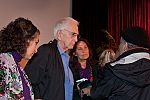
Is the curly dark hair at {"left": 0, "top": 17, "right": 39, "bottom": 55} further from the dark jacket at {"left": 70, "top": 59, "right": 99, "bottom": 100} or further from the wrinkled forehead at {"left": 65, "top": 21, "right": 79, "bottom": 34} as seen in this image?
the dark jacket at {"left": 70, "top": 59, "right": 99, "bottom": 100}

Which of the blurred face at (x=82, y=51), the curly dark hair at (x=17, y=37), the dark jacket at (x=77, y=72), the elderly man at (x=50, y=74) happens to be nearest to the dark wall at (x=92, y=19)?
the blurred face at (x=82, y=51)

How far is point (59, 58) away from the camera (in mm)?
2660

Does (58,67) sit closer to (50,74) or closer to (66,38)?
(50,74)

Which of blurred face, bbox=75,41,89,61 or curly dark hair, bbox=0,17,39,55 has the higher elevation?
curly dark hair, bbox=0,17,39,55

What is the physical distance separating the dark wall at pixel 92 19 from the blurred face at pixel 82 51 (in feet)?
8.01

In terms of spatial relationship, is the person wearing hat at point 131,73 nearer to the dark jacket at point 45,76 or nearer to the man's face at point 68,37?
the dark jacket at point 45,76

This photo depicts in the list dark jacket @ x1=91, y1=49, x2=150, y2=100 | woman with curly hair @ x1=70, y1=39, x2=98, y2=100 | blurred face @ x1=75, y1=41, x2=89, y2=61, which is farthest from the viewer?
blurred face @ x1=75, y1=41, x2=89, y2=61

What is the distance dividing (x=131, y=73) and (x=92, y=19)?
4.41m

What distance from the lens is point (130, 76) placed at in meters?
2.36

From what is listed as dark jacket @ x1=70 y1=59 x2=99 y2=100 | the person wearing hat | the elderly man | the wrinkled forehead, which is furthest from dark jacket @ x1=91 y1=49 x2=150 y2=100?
dark jacket @ x1=70 y1=59 x2=99 y2=100

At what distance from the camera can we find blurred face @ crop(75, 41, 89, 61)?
392cm

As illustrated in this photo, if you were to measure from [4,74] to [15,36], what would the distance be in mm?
257

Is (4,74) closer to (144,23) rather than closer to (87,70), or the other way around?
(87,70)

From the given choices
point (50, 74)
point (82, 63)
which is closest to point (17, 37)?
point (50, 74)
